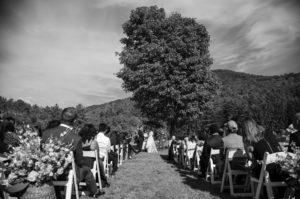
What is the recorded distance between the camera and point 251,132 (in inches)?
230

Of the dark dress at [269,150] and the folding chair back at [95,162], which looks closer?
the dark dress at [269,150]

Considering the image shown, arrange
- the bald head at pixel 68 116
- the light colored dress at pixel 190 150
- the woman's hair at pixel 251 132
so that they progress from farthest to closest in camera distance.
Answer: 1. the light colored dress at pixel 190 150
2. the woman's hair at pixel 251 132
3. the bald head at pixel 68 116

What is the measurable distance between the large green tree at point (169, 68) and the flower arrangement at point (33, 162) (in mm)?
21051

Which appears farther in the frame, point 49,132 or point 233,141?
point 233,141

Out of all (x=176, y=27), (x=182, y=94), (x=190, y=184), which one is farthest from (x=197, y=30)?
(x=190, y=184)

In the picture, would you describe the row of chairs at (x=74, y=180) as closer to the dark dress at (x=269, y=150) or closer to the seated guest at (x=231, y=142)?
the seated guest at (x=231, y=142)

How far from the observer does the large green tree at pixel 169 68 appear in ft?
83.9

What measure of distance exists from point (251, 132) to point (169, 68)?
817 inches

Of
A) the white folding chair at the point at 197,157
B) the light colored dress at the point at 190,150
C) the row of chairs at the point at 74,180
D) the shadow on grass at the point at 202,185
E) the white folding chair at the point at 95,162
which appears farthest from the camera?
the light colored dress at the point at 190,150

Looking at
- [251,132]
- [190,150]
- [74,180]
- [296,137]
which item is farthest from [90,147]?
[190,150]

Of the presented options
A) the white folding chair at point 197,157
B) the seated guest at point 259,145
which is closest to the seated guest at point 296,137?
the seated guest at point 259,145

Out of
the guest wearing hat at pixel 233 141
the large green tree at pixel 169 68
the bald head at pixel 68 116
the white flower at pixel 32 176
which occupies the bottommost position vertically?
the white flower at pixel 32 176

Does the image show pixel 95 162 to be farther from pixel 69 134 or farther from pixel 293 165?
pixel 293 165

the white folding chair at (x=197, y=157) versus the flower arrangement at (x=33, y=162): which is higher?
the flower arrangement at (x=33, y=162)
